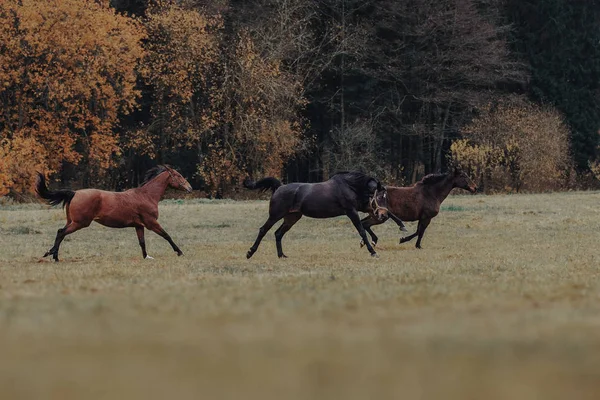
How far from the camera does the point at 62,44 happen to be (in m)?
41.6

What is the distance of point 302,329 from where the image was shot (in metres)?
6.31

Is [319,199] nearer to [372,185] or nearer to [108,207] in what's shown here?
[372,185]

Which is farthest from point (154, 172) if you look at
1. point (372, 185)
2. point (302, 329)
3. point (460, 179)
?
point (302, 329)

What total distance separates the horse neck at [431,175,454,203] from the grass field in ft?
13.3

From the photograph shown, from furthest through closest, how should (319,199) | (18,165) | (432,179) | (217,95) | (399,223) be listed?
(217,95) → (18,165) → (432,179) → (399,223) → (319,199)

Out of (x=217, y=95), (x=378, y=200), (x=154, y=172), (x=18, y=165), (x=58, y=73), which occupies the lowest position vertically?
(x=18, y=165)

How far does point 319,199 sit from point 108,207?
12.2ft

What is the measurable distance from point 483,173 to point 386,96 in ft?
36.1

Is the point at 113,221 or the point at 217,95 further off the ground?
the point at 217,95

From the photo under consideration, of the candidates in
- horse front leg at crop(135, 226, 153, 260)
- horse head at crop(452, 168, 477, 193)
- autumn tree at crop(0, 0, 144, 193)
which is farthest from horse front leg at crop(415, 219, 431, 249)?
autumn tree at crop(0, 0, 144, 193)

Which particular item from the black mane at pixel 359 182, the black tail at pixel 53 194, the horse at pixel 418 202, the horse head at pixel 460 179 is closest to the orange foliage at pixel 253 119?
the horse head at pixel 460 179

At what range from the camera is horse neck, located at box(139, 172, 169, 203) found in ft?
53.6

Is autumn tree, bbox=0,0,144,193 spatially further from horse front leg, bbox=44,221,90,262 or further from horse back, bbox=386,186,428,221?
horse front leg, bbox=44,221,90,262

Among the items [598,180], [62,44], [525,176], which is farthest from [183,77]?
[598,180]
